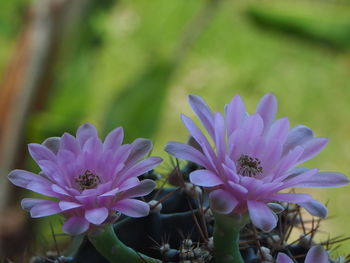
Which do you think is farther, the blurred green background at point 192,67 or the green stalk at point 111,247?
the blurred green background at point 192,67

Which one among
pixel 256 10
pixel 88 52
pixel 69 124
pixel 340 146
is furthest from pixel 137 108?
pixel 340 146

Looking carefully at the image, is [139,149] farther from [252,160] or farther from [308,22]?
[308,22]

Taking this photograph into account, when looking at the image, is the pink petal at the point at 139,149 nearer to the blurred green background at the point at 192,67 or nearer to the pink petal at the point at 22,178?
the pink petal at the point at 22,178

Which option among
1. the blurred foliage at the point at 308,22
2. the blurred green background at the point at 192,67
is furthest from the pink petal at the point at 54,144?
the blurred foliage at the point at 308,22

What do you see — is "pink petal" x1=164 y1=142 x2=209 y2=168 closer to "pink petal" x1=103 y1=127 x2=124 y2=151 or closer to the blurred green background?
"pink petal" x1=103 y1=127 x2=124 y2=151

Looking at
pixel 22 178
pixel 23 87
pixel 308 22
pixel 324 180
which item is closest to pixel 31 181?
pixel 22 178

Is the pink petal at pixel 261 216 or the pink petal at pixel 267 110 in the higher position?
the pink petal at pixel 267 110
